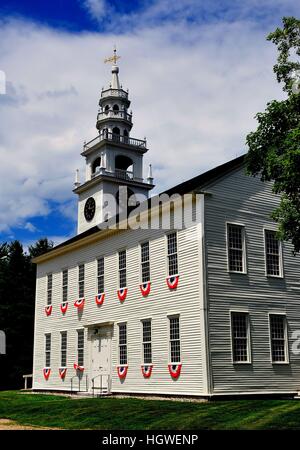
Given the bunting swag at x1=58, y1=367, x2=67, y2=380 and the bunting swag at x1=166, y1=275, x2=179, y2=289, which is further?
the bunting swag at x1=58, y1=367, x2=67, y2=380

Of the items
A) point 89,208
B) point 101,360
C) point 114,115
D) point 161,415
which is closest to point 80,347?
point 101,360

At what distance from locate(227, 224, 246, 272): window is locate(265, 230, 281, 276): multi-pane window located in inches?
56.4

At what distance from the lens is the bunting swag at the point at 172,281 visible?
83.0 ft

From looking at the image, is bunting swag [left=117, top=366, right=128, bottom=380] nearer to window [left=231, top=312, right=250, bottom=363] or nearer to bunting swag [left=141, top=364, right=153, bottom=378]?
bunting swag [left=141, top=364, right=153, bottom=378]

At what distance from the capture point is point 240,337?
24.5m

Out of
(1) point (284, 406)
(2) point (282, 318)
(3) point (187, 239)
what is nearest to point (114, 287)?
(3) point (187, 239)

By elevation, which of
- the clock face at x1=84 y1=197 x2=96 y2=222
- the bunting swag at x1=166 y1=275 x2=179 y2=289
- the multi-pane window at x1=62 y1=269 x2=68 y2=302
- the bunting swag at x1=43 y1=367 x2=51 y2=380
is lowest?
the bunting swag at x1=43 y1=367 x2=51 y2=380

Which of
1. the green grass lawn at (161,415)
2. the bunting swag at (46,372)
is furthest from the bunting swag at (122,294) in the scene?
the bunting swag at (46,372)

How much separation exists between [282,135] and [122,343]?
14320 mm

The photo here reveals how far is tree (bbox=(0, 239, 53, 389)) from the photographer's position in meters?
49.3

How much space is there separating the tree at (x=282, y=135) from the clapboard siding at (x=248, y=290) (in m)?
6.32

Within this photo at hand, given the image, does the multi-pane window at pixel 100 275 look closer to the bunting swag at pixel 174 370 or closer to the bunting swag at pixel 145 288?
the bunting swag at pixel 145 288

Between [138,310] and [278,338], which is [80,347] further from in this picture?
[278,338]

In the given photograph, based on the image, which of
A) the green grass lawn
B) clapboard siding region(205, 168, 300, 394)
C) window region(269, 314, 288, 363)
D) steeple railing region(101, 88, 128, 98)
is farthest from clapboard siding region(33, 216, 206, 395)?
steeple railing region(101, 88, 128, 98)
